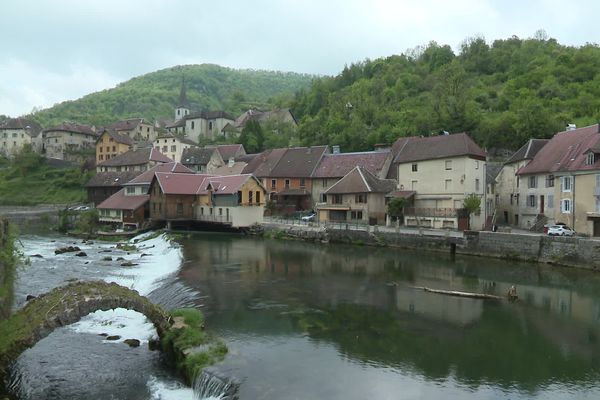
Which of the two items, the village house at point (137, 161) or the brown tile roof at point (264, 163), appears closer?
the brown tile roof at point (264, 163)

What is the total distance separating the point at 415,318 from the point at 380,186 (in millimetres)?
29642

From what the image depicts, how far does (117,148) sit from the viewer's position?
94250 mm

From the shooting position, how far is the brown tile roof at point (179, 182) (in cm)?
5391

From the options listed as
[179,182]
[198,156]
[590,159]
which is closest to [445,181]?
[590,159]

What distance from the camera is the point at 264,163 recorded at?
220 ft

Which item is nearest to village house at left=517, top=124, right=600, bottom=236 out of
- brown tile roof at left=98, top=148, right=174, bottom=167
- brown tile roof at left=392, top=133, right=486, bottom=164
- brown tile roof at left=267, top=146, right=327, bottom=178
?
brown tile roof at left=392, top=133, right=486, bottom=164

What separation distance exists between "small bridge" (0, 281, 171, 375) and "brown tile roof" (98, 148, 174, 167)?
63.2 metres

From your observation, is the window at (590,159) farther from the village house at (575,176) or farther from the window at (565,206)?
the window at (565,206)

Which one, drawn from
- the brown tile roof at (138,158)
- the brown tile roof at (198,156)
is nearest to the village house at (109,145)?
the brown tile roof at (138,158)

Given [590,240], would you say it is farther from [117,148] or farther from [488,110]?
[117,148]

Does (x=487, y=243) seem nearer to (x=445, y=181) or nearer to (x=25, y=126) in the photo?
(x=445, y=181)

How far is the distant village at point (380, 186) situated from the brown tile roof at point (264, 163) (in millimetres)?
200

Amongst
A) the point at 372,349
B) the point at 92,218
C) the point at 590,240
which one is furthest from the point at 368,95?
the point at 372,349

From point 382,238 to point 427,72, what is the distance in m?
81.3
